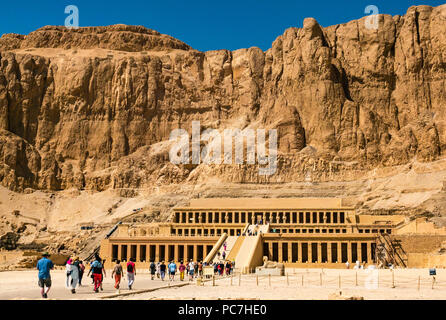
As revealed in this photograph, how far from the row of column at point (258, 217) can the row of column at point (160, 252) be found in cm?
1802

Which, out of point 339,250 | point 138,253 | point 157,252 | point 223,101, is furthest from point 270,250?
point 223,101

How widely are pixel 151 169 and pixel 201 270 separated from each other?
92216mm

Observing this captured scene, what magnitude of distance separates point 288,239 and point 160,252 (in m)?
15.1

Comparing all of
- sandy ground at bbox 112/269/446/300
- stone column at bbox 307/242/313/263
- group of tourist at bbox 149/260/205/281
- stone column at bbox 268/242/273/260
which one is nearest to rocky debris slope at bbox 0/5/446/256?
stone column at bbox 307/242/313/263

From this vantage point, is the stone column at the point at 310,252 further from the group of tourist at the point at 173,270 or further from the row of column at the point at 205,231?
the group of tourist at the point at 173,270

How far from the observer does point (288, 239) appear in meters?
66.8

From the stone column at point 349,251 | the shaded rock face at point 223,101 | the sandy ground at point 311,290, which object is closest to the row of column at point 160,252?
the stone column at point 349,251

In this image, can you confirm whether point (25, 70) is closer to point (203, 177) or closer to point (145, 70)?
point (145, 70)

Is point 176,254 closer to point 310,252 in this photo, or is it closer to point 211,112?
point 310,252

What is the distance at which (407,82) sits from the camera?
131 meters

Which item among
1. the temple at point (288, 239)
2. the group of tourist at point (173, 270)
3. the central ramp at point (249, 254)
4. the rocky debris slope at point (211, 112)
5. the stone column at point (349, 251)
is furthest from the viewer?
the rocky debris slope at point (211, 112)

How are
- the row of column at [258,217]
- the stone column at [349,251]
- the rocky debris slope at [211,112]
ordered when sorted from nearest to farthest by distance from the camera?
the stone column at [349,251]
the row of column at [258,217]
the rocky debris slope at [211,112]

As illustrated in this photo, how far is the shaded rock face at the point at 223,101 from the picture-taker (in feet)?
407
